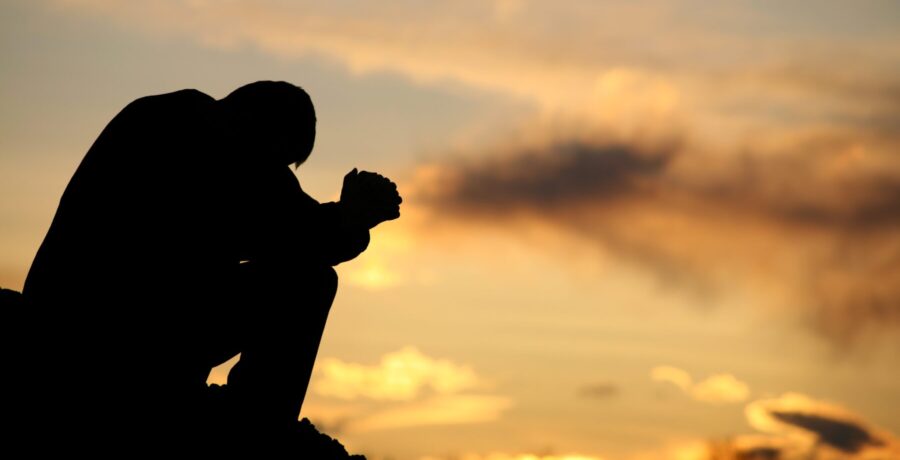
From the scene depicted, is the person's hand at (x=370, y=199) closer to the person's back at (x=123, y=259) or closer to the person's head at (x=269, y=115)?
the person's head at (x=269, y=115)

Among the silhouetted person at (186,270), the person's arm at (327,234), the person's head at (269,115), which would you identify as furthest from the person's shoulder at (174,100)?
the person's arm at (327,234)

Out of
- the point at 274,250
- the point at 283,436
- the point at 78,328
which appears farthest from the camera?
the point at 283,436

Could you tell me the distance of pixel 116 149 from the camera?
760 centimetres

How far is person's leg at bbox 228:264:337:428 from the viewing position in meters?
8.14

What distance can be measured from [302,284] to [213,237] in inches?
28.4

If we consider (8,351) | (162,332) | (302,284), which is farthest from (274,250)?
(8,351)

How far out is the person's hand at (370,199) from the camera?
828 centimetres

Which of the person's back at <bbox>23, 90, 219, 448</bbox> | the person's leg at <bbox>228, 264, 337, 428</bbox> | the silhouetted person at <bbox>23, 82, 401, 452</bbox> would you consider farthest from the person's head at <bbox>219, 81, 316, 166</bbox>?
the person's leg at <bbox>228, 264, 337, 428</bbox>

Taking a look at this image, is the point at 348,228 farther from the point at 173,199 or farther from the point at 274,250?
the point at 173,199

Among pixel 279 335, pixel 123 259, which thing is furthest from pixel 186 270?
pixel 279 335

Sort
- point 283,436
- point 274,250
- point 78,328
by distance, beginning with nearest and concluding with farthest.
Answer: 1. point 78,328
2. point 274,250
3. point 283,436

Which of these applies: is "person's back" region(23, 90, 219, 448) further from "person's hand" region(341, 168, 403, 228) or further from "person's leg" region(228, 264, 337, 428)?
"person's hand" region(341, 168, 403, 228)

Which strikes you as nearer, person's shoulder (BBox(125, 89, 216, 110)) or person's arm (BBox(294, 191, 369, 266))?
person's shoulder (BBox(125, 89, 216, 110))

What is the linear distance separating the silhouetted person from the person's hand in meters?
0.01
